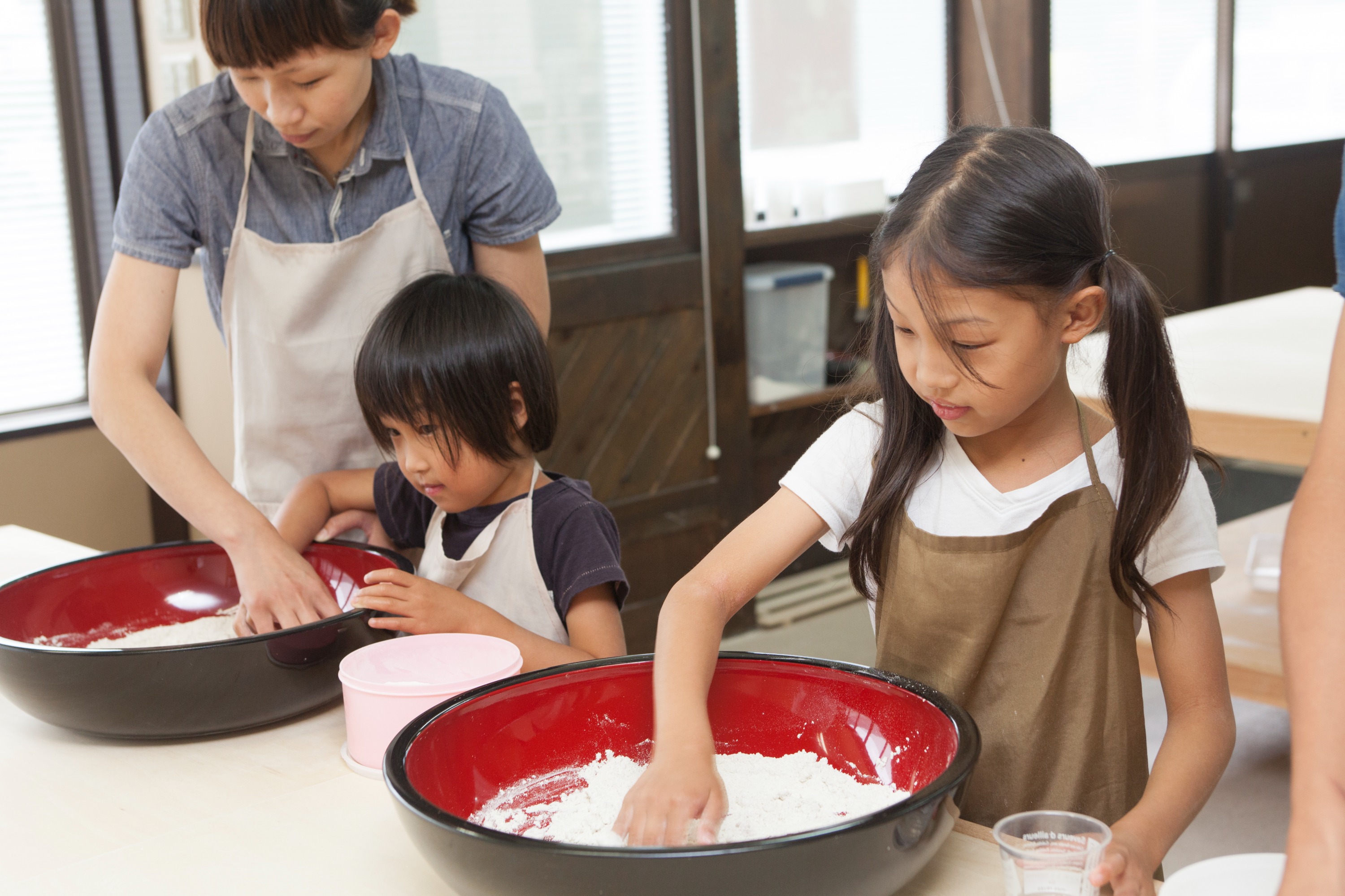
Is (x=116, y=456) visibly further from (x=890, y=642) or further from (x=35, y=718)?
(x=890, y=642)

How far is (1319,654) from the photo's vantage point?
62 cm

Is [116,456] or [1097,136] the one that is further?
[1097,136]

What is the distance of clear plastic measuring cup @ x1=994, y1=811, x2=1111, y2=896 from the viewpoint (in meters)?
0.69

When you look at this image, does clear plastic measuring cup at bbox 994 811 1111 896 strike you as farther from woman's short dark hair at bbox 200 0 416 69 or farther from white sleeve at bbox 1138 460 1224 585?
woman's short dark hair at bbox 200 0 416 69

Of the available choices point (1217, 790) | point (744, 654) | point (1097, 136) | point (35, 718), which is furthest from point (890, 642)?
point (1097, 136)

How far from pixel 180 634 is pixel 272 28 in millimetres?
586

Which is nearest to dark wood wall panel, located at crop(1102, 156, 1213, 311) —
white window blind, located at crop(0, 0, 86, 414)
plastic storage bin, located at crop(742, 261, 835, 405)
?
plastic storage bin, located at crop(742, 261, 835, 405)

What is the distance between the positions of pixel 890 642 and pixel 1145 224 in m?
3.84

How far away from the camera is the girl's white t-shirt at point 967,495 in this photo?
99cm

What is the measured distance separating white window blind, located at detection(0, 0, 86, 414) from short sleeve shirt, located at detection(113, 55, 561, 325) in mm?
1304

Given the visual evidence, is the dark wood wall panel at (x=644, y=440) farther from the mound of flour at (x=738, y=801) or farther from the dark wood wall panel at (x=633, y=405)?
the mound of flour at (x=738, y=801)

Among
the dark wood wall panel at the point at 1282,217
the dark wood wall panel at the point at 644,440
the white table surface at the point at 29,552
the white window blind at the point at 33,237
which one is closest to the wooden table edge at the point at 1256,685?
the dark wood wall panel at the point at 644,440

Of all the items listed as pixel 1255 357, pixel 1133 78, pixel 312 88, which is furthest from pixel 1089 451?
pixel 1133 78

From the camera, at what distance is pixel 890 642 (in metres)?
1.11
